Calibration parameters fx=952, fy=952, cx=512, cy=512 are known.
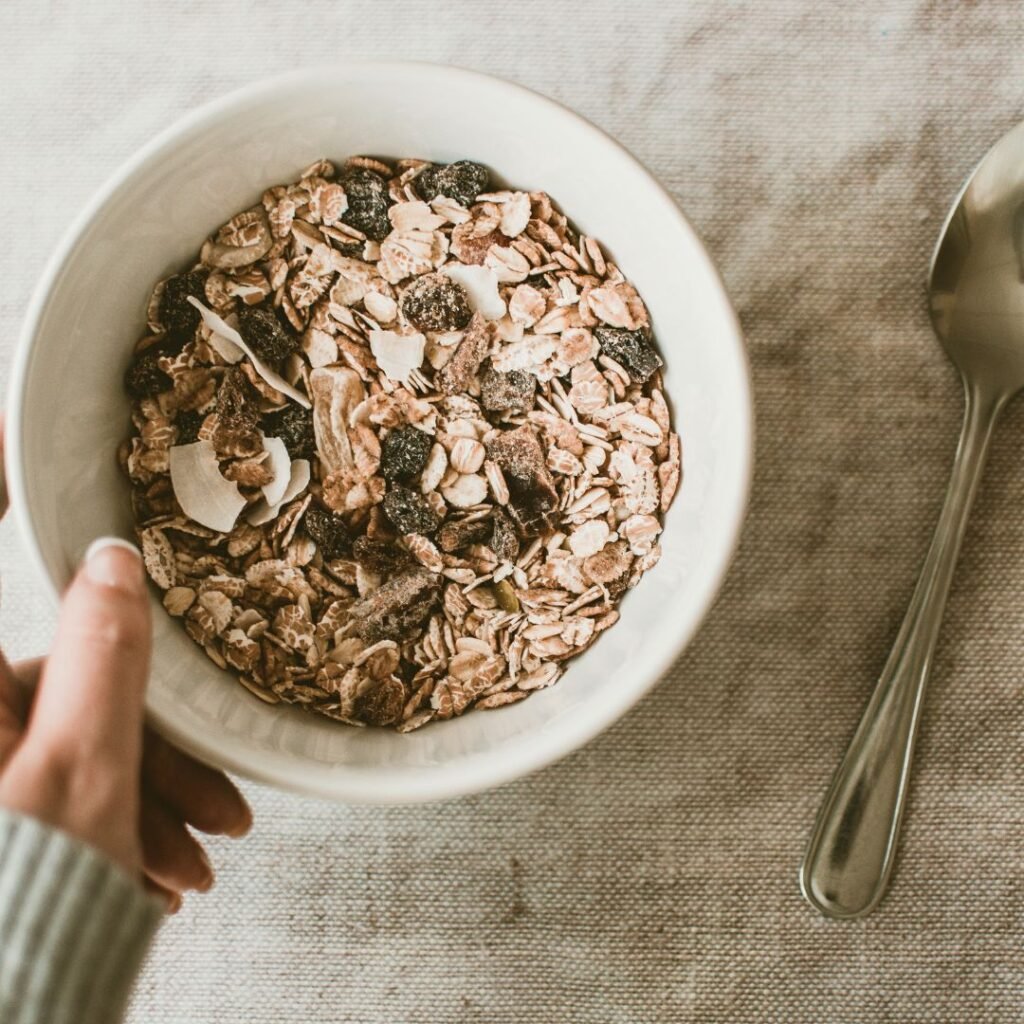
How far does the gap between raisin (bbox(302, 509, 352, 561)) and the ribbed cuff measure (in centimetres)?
22

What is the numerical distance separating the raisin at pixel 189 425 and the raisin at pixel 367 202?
151mm

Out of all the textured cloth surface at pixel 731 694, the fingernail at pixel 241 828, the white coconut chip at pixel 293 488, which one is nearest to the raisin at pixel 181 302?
the white coconut chip at pixel 293 488

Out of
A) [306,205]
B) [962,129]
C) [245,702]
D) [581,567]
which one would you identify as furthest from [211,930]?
[962,129]

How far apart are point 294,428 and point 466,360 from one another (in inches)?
4.4

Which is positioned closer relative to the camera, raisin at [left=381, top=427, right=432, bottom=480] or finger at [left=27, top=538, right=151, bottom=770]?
finger at [left=27, top=538, right=151, bottom=770]

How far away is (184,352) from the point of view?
22.6 inches

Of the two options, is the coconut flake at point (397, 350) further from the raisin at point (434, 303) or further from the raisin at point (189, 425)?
the raisin at point (189, 425)

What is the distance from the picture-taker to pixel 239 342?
0.57m

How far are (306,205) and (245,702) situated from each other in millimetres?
304

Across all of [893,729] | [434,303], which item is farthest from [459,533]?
[893,729]

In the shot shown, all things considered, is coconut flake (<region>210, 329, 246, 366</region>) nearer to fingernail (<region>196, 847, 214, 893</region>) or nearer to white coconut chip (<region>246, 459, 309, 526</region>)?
white coconut chip (<region>246, 459, 309, 526</region>)

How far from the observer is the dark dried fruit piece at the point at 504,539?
578 mm

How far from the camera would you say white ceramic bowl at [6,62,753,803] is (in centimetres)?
51

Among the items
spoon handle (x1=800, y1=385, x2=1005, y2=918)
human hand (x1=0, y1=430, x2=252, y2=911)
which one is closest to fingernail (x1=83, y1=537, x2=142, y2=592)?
human hand (x1=0, y1=430, x2=252, y2=911)
